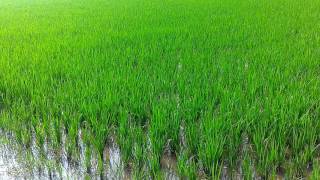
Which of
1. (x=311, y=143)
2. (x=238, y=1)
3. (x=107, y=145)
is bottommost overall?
(x=107, y=145)

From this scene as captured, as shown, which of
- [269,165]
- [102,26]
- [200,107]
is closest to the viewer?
[269,165]

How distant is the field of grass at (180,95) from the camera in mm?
1725

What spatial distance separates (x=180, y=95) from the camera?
2498 millimetres

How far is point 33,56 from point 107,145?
2226 mm

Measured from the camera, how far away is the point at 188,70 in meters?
3.07

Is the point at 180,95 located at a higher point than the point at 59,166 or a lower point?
higher

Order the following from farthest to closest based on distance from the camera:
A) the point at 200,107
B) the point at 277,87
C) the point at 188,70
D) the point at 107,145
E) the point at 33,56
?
the point at 33,56 < the point at 188,70 < the point at 277,87 < the point at 200,107 < the point at 107,145

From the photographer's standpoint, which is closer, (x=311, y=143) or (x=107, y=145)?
(x=311, y=143)

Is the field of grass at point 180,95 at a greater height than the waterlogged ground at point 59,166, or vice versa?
the field of grass at point 180,95

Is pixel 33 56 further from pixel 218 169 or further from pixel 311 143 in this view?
pixel 311 143

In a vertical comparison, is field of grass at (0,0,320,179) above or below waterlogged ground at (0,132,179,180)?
above

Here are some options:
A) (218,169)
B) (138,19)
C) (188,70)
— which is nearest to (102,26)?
(138,19)

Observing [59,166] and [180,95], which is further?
[180,95]

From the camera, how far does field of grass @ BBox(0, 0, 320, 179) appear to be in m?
1.72
